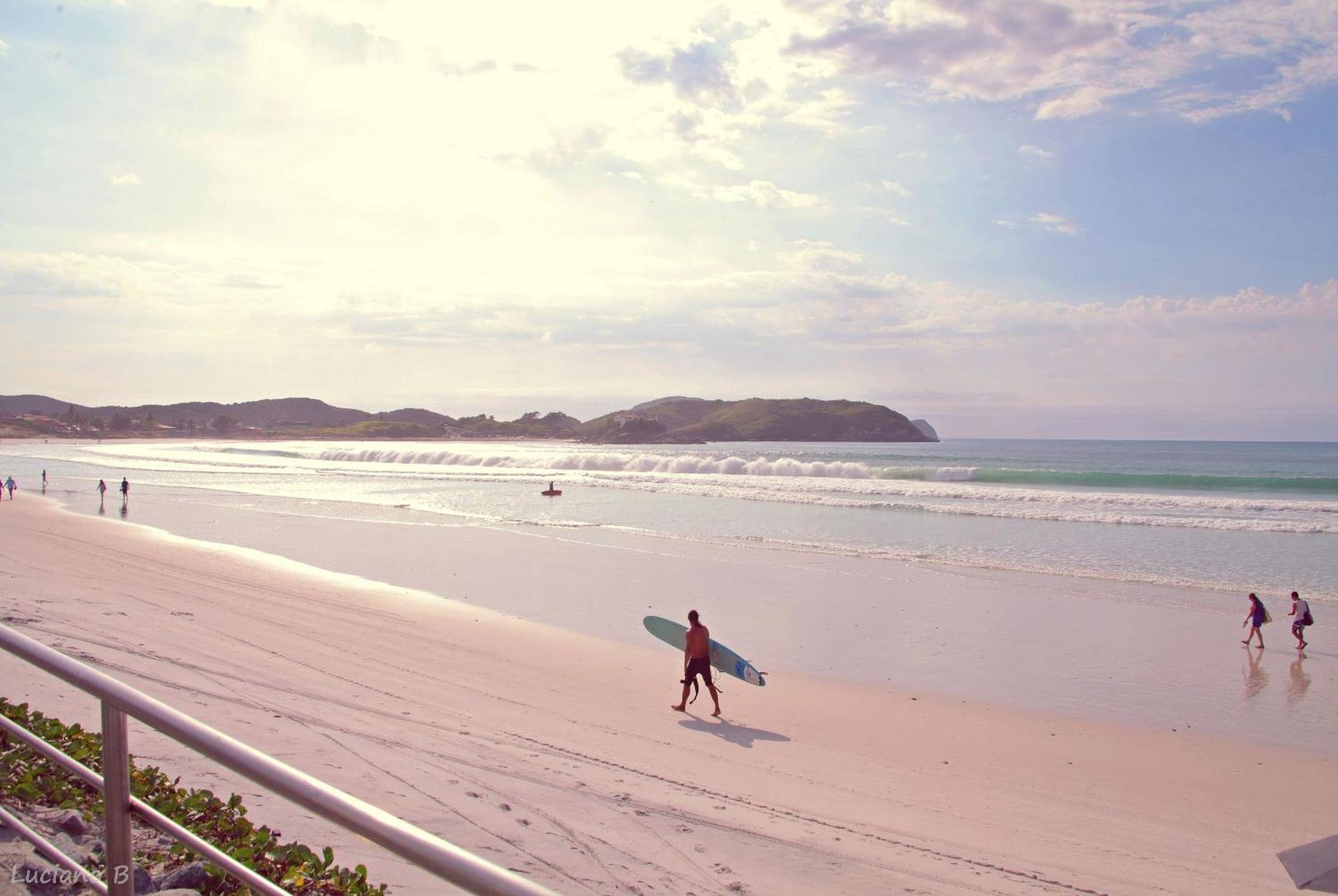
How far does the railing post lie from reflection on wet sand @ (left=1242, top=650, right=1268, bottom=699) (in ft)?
40.5

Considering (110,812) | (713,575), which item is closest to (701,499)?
(713,575)

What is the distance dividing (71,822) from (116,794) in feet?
8.75

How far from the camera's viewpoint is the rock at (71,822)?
4.10 m

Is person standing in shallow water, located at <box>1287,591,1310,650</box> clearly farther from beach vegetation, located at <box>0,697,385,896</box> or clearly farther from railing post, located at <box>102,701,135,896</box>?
railing post, located at <box>102,701,135,896</box>

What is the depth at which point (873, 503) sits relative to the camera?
34.3m

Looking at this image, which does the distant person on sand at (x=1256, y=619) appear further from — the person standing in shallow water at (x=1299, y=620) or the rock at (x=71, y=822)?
the rock at (x=71, y=822)

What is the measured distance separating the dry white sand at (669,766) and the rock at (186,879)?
1.03m

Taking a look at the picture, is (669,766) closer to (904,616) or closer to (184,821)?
(184,821)

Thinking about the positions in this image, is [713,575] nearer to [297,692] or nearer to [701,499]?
[297,692]

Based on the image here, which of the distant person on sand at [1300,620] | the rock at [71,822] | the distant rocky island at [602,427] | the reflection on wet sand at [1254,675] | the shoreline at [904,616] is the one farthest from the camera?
the distant rocky island at [602,427]

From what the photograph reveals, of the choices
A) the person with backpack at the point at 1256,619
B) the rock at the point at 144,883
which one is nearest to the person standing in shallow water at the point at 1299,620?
the person with backpack at the point at 1256,619

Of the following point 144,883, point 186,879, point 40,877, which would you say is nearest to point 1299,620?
point 186,879

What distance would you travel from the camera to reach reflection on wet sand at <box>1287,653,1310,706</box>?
36.6 feet

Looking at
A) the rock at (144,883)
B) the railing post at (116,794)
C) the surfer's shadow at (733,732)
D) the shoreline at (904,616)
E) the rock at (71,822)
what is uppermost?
the railing post at (116,794)
